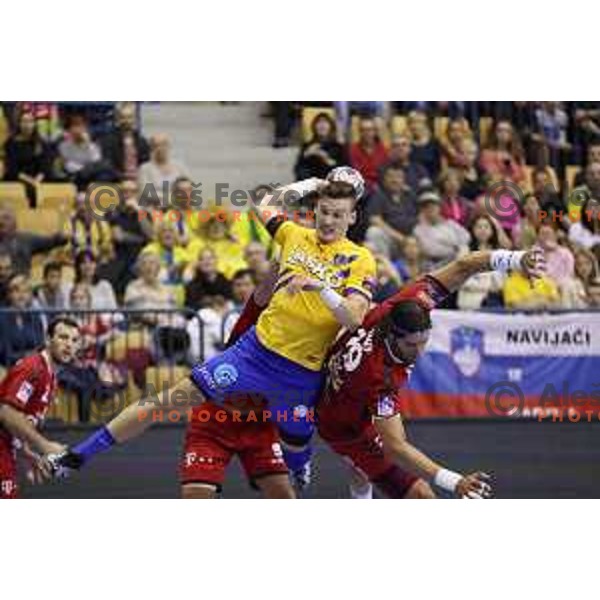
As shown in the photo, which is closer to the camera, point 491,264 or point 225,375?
point 491,264

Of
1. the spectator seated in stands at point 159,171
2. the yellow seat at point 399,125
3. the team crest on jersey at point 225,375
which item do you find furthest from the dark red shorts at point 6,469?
the yellow seat at point 399,125

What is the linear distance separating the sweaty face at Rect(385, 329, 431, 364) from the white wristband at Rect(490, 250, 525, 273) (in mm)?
544

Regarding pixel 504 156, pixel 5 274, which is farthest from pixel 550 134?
pixel 5 274

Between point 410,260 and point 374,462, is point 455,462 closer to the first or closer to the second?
point 374,462

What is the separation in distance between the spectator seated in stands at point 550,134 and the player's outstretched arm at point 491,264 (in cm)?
571

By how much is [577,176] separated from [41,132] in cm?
456

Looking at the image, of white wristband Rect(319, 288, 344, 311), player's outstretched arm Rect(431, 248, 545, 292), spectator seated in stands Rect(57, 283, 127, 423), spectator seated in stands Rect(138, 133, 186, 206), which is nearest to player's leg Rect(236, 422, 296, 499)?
white wristband Rect(319, 288, 344, 311)

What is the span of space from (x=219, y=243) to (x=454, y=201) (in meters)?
2.04

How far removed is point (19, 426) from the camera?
1020cm

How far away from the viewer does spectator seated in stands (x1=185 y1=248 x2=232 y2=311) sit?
14.4m

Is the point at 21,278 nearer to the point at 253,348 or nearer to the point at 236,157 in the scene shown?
the point at 236,157

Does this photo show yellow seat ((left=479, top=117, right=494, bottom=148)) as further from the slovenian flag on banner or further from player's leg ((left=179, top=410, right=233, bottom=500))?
player's leg ((left=179, top=410, right=233, bottom=500))

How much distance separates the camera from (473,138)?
15.6 m

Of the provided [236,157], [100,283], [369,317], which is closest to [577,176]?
[236,157]
